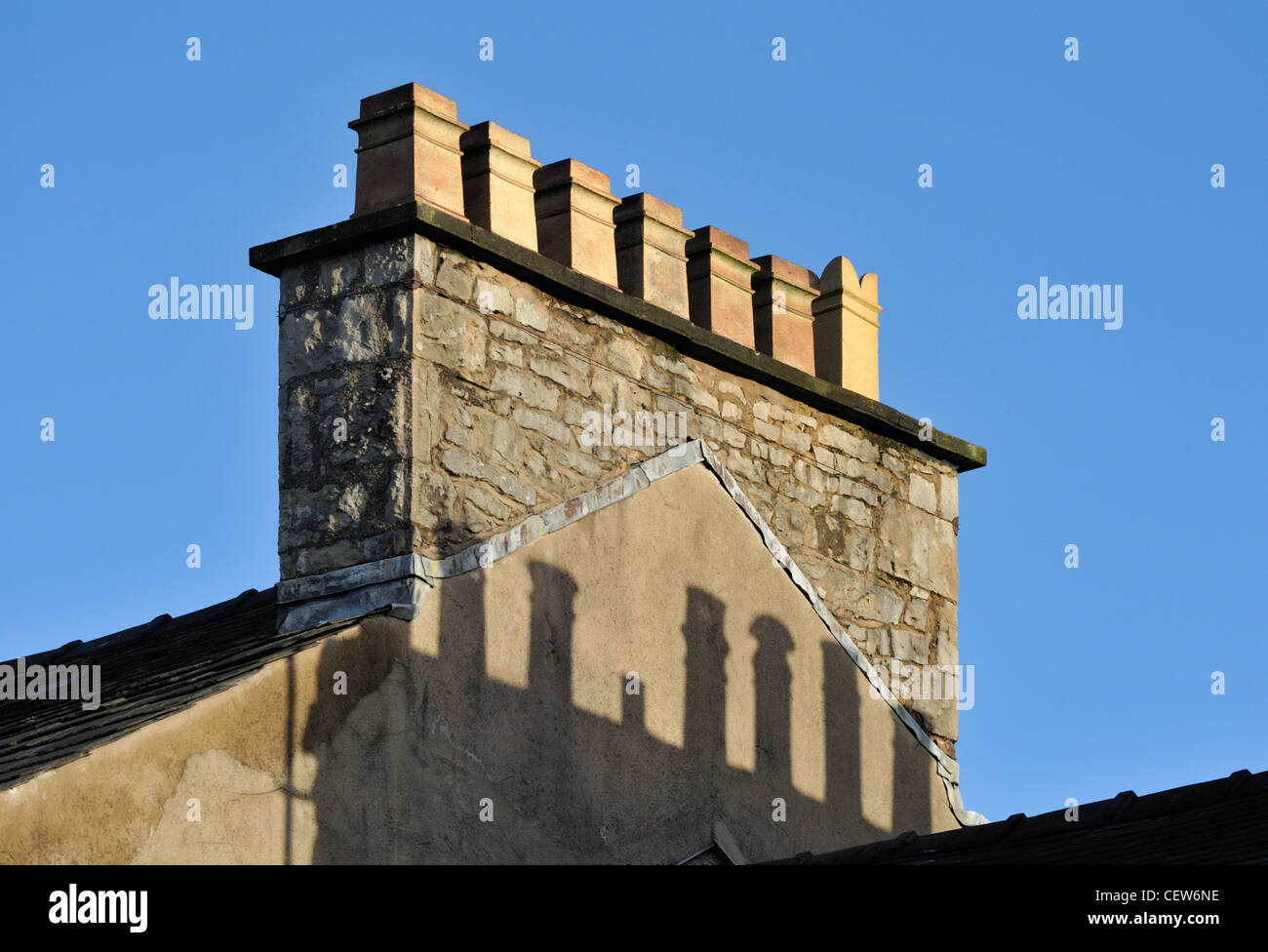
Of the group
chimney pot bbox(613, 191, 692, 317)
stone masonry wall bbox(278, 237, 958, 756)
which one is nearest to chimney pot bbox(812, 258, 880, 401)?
stone masonry wall bbox(278, 237, 958, 756)

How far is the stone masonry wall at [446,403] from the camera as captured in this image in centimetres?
721

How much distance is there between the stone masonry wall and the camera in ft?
23.6

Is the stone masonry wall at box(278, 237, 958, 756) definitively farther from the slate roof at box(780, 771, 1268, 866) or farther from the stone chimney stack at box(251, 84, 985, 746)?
the slate roof at box(780, 771, 1268, 866)

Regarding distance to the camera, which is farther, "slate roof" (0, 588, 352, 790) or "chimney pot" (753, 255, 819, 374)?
"chimney pot" (753, 255, 819, 374)

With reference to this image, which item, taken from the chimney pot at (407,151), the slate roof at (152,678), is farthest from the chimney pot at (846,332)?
the slate roof at (152,678)

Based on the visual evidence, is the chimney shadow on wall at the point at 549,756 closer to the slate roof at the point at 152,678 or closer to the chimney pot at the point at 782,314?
the slate roof at the point at 152,678

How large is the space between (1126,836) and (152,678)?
3.60 meters

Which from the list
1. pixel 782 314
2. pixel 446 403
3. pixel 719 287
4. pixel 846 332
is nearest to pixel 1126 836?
pixel 446 403

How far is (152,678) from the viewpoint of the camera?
24.3 feet

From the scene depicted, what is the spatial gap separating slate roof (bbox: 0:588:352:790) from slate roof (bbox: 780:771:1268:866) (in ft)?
7.13

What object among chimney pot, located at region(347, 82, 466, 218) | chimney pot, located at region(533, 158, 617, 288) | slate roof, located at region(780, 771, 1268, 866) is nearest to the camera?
slate roof, located at region(780, 771, 1268, 866)

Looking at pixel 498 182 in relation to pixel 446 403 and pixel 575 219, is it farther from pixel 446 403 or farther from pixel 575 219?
pixel 446 403

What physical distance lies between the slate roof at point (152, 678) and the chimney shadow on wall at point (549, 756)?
36cm
